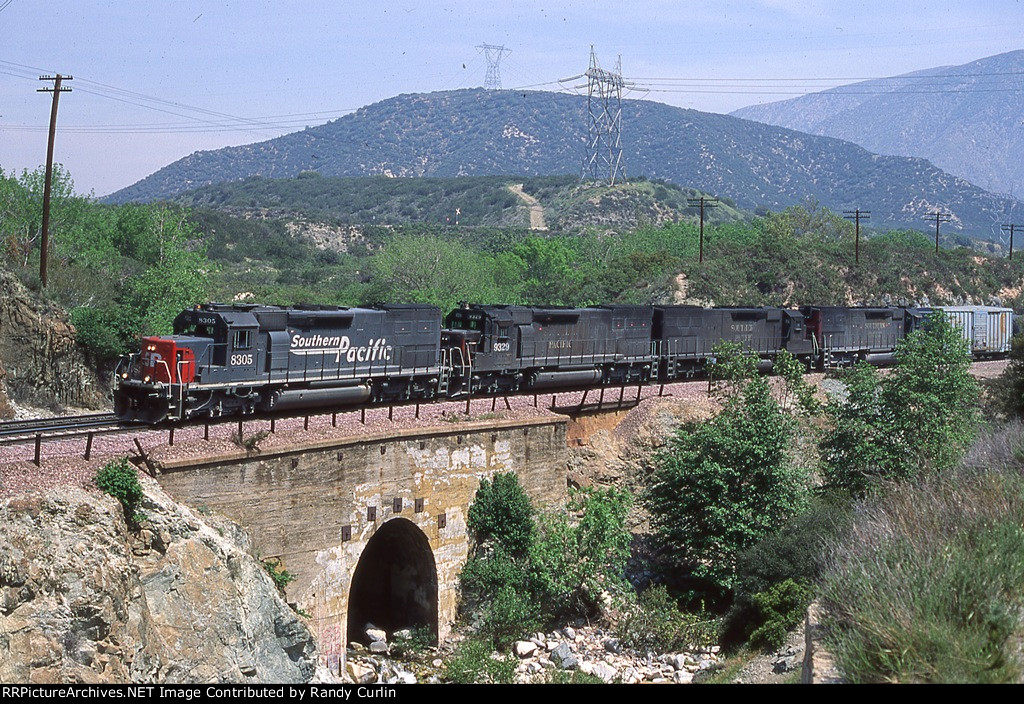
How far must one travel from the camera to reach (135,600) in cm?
1692

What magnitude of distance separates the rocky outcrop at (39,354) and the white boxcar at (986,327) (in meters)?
40.6

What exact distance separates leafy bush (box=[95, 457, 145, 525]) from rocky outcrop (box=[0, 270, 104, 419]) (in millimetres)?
16831

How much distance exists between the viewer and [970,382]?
92.3 feet

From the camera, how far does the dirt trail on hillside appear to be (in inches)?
5940

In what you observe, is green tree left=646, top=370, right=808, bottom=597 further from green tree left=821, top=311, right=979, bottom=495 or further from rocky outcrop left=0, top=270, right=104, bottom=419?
rocky outcrop left=0, top=270, right=104, bottom=419

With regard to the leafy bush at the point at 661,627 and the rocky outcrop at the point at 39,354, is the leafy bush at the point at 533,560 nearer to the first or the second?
the leafy bush at the point at 661,627

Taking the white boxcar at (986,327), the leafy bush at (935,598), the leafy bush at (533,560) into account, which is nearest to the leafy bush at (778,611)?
the leafy bush at (533,560)

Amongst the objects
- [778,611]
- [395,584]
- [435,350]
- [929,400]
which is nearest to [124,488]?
[395,584]

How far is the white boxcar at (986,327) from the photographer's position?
49000mm

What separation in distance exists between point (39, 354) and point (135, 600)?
19.5 m

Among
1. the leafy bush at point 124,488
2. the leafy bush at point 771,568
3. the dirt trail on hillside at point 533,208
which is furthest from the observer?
the dirt trail on hillside at point 533,208

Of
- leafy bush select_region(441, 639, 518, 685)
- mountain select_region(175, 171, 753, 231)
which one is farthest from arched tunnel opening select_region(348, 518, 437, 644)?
mountain select_region(175, 171, 753, 231)
